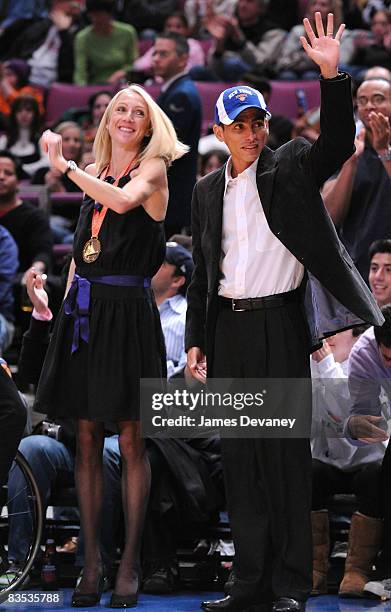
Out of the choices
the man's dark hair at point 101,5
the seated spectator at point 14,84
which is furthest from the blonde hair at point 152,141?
the man's dark hair at point 101,5

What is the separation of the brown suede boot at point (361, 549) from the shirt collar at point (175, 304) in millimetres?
1458

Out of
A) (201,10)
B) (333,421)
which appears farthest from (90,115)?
(333,421)

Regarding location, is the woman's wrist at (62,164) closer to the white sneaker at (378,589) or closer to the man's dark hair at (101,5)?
the white sneaker at (378,589)

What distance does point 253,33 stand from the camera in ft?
36.7

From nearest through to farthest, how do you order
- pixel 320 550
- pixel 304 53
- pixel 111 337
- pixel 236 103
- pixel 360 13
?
pixel 236 103 < pixel 111 337 < pixel 320 550 < pixel 304 53 < pixel 360 13

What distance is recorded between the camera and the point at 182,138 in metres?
7.12

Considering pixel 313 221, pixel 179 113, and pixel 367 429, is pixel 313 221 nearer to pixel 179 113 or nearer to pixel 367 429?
pixel 367 429

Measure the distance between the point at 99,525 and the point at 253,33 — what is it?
7323 mm

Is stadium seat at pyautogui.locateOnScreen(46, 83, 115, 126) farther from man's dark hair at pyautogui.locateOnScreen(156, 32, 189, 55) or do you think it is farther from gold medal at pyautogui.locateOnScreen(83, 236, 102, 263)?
gold medal at pyautogui.locateOnScreen(83, 236, 102, 263)

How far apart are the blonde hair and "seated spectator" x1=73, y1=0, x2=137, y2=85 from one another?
615 cm

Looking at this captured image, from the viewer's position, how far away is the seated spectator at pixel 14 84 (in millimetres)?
10609

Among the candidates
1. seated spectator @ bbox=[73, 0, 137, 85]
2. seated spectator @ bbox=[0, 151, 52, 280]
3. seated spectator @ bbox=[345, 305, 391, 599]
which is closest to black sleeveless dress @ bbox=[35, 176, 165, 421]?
seated spectator @ bbox=[345, 305, 391, 599]

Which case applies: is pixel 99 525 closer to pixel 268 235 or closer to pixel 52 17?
pixel 268 235

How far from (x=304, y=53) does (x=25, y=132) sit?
2.60m
